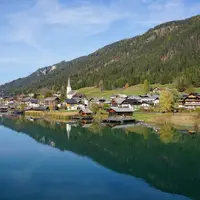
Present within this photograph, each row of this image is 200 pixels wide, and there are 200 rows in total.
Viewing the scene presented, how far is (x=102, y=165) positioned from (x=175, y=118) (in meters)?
34.8

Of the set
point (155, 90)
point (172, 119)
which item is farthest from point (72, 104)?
point (172, 119)

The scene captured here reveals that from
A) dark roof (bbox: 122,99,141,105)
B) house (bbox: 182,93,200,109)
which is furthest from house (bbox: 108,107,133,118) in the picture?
house (bbox: 182,93,200,109)

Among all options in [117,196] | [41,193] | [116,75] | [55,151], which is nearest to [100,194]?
[117,196]

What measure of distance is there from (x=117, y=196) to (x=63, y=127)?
43592 mm

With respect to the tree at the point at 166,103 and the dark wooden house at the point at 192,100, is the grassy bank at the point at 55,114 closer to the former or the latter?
the tree at the point at 166,103

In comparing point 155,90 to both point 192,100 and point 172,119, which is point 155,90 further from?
point 172,119

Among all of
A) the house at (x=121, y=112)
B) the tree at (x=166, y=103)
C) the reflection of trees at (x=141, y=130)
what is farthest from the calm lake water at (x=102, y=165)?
the house at (x=121, y=112)

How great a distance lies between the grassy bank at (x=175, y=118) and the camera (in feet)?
201

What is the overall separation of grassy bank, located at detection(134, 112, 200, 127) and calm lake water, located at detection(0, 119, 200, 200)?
6.71 m

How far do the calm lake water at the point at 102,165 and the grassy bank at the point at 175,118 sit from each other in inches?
264

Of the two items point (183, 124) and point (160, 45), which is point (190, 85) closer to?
point (183, 124)

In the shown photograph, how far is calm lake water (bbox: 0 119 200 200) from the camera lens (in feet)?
80.6

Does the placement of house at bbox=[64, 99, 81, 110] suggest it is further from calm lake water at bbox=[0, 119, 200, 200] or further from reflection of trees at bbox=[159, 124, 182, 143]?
reflection of trees at bbox=[159, 124, 182, 143]

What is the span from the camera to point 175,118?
64688mm
